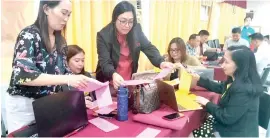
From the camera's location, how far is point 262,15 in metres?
1.70

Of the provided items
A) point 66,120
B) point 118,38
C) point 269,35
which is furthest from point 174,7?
point 66,120

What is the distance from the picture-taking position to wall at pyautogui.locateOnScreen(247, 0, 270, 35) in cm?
170

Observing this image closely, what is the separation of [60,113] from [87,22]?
1.49m

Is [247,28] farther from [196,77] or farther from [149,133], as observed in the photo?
[149,133]

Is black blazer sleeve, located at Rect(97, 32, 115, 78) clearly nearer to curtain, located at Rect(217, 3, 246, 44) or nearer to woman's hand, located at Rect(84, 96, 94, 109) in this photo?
woman's hand, located at Rect(84, 96, 94, 109)

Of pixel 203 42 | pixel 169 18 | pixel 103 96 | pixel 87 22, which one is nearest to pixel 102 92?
pixel 103 96

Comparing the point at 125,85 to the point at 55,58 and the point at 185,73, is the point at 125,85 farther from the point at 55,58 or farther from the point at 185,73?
the point at 185,73

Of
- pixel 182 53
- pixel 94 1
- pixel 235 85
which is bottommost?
pixel 235 85

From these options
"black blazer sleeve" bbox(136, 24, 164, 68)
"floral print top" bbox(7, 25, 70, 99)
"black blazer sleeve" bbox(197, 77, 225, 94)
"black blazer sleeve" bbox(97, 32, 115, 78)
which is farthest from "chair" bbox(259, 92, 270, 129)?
"floral print top" bbox(7, 25, 70, 99)

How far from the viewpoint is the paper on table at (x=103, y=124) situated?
92 centimetres

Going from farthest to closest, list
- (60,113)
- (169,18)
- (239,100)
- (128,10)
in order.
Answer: (169,18)
(128,10)
(239,100)
(60,113)

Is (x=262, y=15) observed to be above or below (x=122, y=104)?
above

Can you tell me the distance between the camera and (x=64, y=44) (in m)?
1.13

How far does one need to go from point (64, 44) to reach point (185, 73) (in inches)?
28.5
